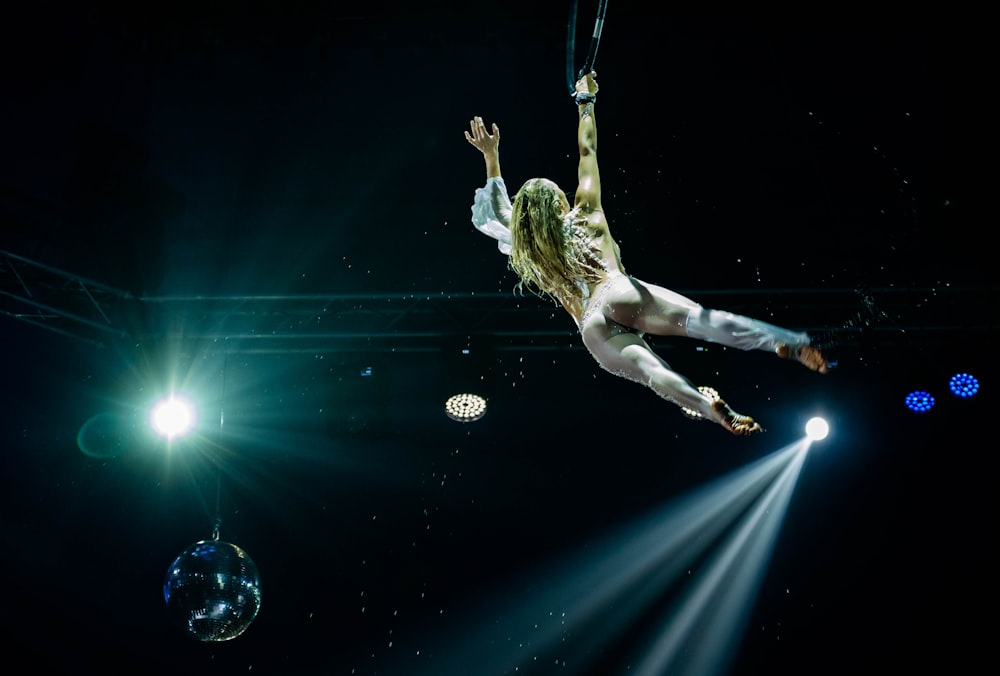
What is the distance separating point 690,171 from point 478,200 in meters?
3.02

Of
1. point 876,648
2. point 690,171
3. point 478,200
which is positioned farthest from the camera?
point 876,648

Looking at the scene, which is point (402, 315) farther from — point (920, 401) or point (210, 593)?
point (920, 401)

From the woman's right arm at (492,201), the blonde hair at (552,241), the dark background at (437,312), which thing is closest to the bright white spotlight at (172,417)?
the dark background at (437,312)

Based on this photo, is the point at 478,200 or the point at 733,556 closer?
the point at 478,200

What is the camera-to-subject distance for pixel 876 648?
7980 millimetres

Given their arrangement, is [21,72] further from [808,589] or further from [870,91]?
[808,589]

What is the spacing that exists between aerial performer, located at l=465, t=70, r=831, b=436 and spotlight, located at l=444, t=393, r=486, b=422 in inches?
154

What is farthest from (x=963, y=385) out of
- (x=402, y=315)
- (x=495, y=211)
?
(x=495, y=211)

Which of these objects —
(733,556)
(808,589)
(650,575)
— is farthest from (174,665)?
(808,589)

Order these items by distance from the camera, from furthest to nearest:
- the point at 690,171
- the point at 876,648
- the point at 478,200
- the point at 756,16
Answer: the point at 876,648
the point at 690,171
the point at 756,16
the point at 478,200

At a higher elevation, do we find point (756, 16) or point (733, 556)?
point (756, 16)

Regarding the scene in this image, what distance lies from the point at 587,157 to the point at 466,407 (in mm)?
4222

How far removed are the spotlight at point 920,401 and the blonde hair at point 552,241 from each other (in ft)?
15.9

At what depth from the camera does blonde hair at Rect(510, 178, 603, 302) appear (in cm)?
394
